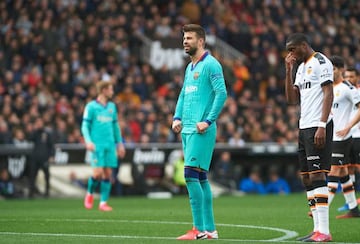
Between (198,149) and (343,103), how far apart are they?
5697 mm

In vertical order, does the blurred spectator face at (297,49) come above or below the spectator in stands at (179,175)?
above

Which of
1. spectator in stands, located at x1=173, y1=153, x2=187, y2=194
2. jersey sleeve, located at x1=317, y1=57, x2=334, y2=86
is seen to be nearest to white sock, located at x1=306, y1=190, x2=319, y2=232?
jersey sleeve, located at x1=317, y1=57, x2=334, y2=86

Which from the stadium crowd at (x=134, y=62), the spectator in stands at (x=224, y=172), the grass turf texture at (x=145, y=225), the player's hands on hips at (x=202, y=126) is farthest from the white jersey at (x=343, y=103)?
the spectator in stands at (x=224, y=172)

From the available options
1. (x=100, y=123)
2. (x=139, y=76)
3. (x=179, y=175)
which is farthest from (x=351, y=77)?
(x=139, y=76)

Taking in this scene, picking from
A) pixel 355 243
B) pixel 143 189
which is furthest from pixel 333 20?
pixel 355 243

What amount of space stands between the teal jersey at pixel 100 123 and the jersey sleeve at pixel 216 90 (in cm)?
795

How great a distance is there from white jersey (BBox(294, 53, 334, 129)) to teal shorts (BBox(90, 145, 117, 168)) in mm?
8362

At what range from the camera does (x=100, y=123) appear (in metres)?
19.6

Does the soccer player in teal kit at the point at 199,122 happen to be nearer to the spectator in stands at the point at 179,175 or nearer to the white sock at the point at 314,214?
the white sock at the point at 314,214

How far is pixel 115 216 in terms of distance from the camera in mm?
16562

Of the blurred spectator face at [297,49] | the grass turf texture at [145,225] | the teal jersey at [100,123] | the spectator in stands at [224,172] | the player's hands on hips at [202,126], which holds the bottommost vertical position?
the spectator in stands at [224,172]

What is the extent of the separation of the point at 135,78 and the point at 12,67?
441cm

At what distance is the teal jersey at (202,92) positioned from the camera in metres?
11.8

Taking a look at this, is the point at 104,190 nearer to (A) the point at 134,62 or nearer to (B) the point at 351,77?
(B) the point at 351,77
